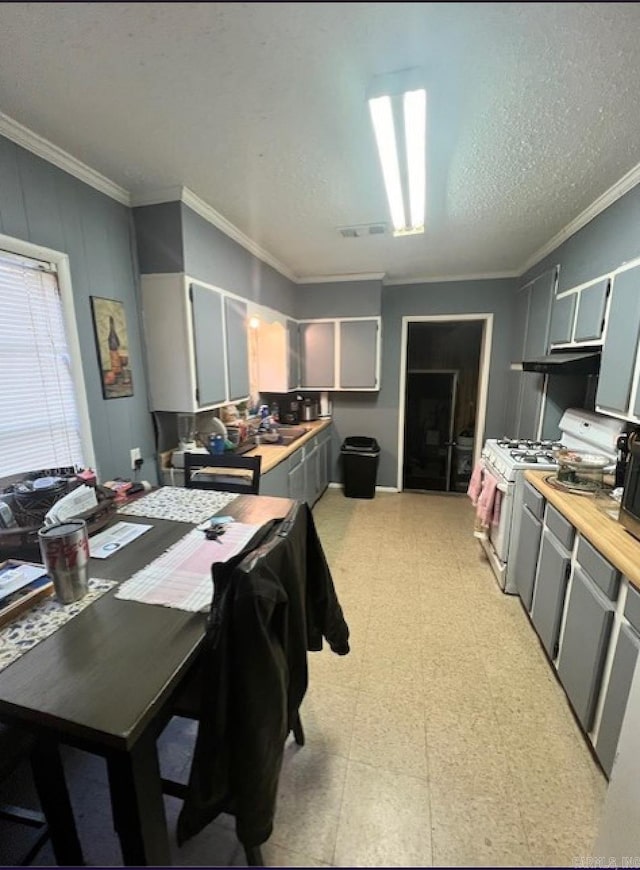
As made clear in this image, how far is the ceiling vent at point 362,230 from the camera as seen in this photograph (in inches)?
104

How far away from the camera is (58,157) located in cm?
174

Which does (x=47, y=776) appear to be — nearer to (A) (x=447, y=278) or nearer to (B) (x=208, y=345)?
(B) (x=208, y=345)

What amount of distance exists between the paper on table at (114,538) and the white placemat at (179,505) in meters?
0.11

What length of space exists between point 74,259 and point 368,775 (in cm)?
279

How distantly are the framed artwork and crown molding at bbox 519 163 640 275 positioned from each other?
3.00 meters

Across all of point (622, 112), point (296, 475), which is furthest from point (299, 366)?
point (622, 112)

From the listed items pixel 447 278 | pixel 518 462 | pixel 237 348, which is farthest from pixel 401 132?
pixel 447 278

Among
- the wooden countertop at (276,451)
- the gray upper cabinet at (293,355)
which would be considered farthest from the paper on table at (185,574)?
the gray upper cabinet at (293,355)

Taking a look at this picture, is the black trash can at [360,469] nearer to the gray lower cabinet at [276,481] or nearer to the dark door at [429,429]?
the dark door at [429,429]

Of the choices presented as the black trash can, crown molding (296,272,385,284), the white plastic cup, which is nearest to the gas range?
the black trash can

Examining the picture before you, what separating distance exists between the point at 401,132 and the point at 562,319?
190 cm

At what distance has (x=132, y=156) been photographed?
1791 millimetres

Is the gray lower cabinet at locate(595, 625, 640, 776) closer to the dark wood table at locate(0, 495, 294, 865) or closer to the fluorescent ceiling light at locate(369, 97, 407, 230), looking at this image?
the dark wood table at locate(0, 495, 294, 865)

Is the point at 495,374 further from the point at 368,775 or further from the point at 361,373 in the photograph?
the point at 368,775
